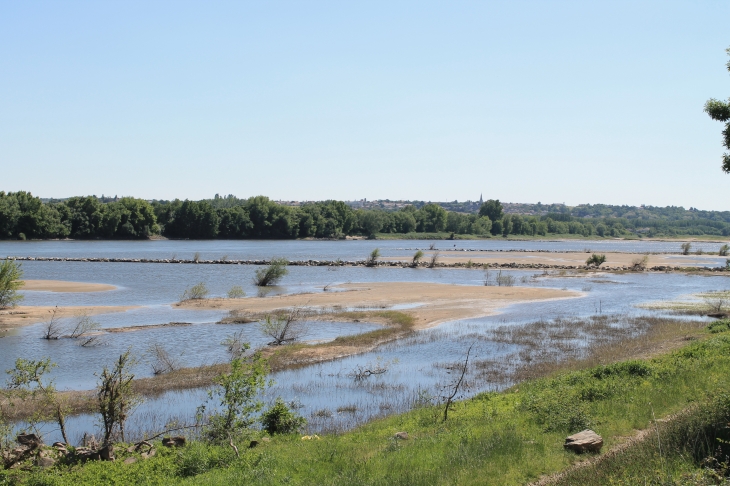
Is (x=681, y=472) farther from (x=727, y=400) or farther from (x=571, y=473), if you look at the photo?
(x=727, y=400)

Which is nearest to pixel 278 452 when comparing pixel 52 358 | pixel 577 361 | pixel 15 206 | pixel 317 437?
pixel 317 437

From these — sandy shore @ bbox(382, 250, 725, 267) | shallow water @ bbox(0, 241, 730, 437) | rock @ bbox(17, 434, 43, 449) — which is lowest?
shallow water @ bbox(0, 241, 730, 437)

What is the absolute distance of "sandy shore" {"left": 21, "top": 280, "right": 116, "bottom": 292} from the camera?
2056 inches

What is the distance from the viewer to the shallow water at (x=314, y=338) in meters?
19.5

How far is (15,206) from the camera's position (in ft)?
408

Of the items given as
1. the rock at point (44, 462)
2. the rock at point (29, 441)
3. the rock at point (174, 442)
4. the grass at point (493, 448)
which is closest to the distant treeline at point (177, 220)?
the rock at point (29, 441)

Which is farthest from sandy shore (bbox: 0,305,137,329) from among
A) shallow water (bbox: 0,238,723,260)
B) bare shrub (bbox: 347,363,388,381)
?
shallow water (bbox: 0,238,723,260)

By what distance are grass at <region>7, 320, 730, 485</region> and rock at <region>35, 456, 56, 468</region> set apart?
0.33 m

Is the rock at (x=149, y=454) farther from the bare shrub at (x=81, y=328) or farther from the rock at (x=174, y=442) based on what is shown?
the bare shrub at (x=81, y=328)

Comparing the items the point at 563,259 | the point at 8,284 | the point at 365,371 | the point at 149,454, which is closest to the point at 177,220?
the point at 563,259

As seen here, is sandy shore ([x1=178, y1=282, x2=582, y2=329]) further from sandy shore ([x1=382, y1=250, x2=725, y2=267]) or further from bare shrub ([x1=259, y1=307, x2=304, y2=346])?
sandy shore ([x1=382, y1=250, x2=725, y2=267])

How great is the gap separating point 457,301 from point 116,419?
110ft

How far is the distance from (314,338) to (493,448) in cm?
2033

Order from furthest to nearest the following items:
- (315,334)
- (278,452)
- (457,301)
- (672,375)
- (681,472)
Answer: (457,301)
(315,334)
(672,375)
(278,452)
(681,472)
